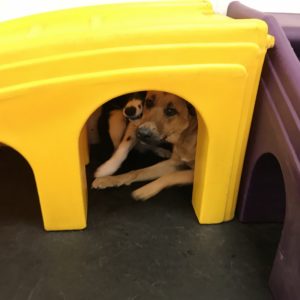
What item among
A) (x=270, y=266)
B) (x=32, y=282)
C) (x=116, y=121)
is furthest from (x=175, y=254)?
(x=116, y=121)

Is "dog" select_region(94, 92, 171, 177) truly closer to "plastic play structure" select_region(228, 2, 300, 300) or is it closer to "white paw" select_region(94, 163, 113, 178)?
"white paw" select_region(94, 163, 113, 178)

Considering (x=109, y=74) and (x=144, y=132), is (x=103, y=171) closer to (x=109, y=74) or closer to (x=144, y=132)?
(x=144, y=132)

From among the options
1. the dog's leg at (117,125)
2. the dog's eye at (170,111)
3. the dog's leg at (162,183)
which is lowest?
the dog's leg at (162,183)

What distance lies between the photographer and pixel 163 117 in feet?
3.61

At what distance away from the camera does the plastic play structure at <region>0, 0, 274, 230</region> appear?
76 centimetres

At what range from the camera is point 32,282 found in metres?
0.85

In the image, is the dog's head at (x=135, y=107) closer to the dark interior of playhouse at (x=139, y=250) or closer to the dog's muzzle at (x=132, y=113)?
the dog's muzzle at (x=132, y=113)

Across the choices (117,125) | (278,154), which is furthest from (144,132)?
(278,154)

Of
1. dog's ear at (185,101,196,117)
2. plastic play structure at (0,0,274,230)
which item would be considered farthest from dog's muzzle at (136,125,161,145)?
plastic play structure at (0,0,274,230)

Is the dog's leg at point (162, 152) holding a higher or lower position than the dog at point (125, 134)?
lower

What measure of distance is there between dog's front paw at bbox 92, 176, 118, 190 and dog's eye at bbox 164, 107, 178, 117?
0.25 m

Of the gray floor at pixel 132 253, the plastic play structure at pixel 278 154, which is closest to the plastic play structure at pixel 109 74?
the plastic play structure at pixel 278 154

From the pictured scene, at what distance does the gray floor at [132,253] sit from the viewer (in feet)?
2.75

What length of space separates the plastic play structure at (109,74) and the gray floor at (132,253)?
141 millimetres
